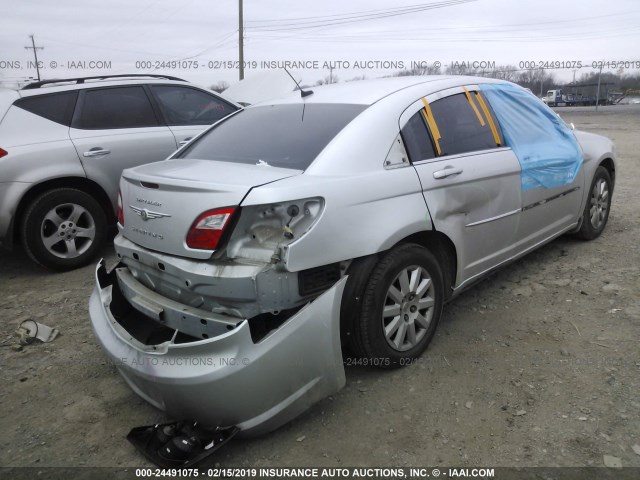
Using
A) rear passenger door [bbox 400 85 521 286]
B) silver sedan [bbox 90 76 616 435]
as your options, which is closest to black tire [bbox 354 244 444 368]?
silver sedan [bbox 90 76 616 435]

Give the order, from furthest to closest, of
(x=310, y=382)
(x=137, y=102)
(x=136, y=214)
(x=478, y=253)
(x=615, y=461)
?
(x=137, y=102) → (x=478, y=253) → (x=136, y=214) → (x=310, y=382) → (x=615, y=461)

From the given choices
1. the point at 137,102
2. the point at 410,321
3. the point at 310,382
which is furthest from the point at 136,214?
the point at 137,102

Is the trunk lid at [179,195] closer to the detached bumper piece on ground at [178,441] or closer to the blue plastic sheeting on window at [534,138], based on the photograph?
the detached bumper piece on ground at [178,441]

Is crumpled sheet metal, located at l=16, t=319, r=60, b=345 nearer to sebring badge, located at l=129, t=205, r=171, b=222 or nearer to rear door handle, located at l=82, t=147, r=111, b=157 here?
sebring badge, located at l=129, t=205, r=171, b=222

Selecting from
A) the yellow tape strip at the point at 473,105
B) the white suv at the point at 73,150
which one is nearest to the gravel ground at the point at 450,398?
the white suv at the point at 73,150

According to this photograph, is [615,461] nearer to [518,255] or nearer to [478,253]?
[478,253]

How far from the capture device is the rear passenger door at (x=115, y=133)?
4793 mm

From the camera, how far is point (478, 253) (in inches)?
130

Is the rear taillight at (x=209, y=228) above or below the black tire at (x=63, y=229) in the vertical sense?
above

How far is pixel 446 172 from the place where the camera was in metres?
2.99

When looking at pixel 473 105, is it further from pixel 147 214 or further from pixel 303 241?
pixel 147 214

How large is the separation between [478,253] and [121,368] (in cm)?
218

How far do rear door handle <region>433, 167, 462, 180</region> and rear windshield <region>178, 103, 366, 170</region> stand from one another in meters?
0.56

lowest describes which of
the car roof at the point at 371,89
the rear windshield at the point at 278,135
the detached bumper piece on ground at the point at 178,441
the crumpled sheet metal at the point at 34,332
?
the crumpled sheet metal at the point at 34,332
